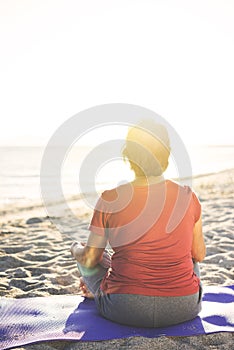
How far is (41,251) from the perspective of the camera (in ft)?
15.7

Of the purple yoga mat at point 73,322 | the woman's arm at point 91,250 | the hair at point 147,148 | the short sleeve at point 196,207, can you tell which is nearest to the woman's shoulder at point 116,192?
the hair at point 147,148

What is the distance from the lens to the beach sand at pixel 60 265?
254 centimetres

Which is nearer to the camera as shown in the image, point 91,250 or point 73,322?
point 91,250

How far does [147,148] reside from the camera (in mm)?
2402

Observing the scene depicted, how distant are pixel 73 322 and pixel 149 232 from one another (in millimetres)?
798

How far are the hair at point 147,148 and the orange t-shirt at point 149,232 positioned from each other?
0.10 metres

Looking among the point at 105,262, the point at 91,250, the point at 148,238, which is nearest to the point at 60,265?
the point at 105,262

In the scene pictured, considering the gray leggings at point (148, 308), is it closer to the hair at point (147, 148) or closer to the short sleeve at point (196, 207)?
the short sleeve at point (196, 207)

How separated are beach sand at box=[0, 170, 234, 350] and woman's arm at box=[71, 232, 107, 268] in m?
0.46

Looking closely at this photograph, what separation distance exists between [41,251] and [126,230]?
249 centimetres

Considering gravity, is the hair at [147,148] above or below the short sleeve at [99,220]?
above

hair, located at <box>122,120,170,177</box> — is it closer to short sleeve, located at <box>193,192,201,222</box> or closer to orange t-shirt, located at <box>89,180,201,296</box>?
orange t-shirt, located at <box>89,180,201,296</box>

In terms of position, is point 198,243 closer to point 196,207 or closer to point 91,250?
point 196,207

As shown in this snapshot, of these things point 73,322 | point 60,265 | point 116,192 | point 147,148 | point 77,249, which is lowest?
point 60,265
